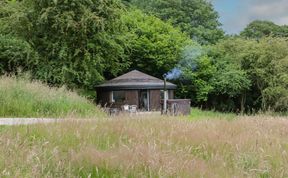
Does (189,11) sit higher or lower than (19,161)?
higher

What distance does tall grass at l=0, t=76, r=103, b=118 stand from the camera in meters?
12.8

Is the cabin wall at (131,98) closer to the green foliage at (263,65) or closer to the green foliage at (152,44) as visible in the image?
the green foliage at (152,44)

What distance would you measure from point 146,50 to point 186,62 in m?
3.51

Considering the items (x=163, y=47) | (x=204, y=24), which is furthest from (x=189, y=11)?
(x=163, y=47)

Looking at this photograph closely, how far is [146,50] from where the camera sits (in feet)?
111

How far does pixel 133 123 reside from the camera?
21.6ft

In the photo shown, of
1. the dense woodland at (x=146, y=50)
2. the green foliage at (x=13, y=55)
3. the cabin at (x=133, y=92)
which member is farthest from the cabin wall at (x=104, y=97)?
the green foliage at (x=13, y=55)

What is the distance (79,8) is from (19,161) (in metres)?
21.7

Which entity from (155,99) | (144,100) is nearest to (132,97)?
(144,100)

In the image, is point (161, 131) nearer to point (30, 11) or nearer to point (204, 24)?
point (30, 11)

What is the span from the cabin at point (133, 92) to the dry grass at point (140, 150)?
21585 mm

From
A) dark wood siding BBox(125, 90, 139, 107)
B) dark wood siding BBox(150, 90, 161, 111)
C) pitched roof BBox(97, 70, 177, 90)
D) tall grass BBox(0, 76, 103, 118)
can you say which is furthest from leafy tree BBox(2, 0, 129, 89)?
tall grass BBox(0, 76, 103, 118)

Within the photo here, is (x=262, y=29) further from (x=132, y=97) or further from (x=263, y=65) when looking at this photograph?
(x=132, y=97)

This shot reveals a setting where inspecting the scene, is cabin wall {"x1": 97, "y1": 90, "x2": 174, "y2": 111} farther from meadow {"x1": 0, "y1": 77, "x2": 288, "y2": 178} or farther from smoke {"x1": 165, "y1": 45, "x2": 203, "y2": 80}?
meadow {"x1": 0, "y1": 77, "x2": 288, "y2": 178}
